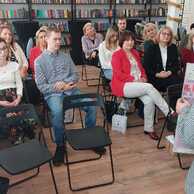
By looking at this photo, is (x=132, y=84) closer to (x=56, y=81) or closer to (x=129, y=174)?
(x=56, y=81)

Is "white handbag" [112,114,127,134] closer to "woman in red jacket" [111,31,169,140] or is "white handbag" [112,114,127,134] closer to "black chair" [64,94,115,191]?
"woman in red jacket" [111,31,169,140]

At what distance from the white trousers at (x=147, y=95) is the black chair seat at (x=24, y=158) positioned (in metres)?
1.41

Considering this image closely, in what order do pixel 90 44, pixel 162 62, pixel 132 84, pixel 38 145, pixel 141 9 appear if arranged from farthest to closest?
pixel 141 9 → pixel 90 44 → pixel 162 62 → pixel 132 84 → pixel 38 145

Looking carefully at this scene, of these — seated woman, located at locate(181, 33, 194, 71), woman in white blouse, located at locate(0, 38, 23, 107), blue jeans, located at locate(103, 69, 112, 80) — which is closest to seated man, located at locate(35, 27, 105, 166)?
woman in white blouse, located at locate(0, 38, 23, 107)

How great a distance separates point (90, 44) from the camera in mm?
5113

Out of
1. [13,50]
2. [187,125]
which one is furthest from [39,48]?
[187,125]

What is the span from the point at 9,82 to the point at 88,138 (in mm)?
1195

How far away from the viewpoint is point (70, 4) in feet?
23.3

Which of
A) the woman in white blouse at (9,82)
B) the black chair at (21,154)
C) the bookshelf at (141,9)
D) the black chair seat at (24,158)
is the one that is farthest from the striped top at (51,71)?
the bookshelf at (141,9)

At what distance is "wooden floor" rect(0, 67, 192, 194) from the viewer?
8.27 feet

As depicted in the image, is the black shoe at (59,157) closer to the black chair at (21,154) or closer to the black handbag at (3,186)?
the black chair at (21,154)

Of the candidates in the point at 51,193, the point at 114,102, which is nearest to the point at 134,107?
the point at 114,102

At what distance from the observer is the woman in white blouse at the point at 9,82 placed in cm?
302

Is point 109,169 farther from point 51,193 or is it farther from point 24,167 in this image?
point 24,167
